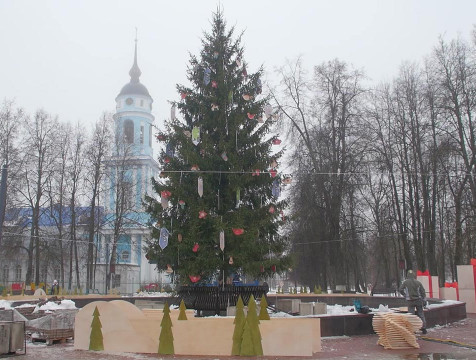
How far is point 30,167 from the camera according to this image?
36.0 m

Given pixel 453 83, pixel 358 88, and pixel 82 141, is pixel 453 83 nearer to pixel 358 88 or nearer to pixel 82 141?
pixel 358 88

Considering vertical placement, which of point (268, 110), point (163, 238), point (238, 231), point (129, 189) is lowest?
point (163, 238)

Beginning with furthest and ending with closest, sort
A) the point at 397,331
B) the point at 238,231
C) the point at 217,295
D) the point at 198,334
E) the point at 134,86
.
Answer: the point at 134,86, the point at 217,295, the point at 238,231, the point at 397,331, the point at 198,334

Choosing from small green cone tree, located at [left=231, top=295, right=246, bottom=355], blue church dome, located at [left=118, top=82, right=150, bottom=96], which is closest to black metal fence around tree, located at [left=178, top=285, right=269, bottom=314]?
small green cone tree, located at [left=231, top=295, right=246, bottom=355]

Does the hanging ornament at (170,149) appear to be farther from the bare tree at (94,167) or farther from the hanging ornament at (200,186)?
the bare tree at (94,167)

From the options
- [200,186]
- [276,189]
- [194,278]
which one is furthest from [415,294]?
[200,186]

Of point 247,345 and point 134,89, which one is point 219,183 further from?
point 134,89

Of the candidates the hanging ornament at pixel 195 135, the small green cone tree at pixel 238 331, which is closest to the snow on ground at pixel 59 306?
the hanging ornament at pixel 195 135

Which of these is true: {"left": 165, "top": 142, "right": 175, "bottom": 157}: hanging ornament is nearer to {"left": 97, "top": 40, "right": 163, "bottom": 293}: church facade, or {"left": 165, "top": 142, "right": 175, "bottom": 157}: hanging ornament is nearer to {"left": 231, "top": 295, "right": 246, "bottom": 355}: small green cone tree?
{"left": 231, "top": 295, "right": 246, "bottom": 355}: small green cone tree

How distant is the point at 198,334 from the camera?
36.7 ft

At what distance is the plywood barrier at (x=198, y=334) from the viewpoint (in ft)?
36.1

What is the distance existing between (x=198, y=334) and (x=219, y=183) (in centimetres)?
699

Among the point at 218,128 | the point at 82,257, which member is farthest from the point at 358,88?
the point at 82,257

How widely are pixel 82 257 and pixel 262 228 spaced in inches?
1159
